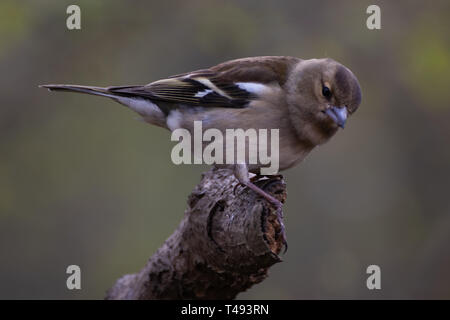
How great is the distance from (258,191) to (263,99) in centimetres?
90

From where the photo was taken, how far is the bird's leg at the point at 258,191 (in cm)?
427

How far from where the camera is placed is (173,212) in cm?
888

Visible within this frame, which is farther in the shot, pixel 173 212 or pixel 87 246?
pixel 173 212

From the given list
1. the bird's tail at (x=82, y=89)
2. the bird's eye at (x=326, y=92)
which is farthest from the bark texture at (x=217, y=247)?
the bird's tail at (x=82, y=89)

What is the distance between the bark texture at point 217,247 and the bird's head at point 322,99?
19.0 inches

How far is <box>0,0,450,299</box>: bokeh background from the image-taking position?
6840 millimetres

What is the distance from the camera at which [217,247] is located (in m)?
4.64

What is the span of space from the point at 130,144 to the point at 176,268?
3696 mm

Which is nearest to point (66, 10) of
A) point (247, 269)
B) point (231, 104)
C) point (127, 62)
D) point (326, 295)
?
point (127, 62)

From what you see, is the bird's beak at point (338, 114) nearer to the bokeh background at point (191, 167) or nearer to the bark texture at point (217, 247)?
the bark texture at point (217, 247)

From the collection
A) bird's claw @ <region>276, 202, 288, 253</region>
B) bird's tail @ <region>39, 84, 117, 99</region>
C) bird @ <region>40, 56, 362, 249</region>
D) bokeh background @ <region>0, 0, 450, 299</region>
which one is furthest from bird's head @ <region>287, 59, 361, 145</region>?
bokeh background @ <region>0, 0, 450, 299</region>

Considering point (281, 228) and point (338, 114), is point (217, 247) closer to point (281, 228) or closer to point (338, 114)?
point (281, 228)

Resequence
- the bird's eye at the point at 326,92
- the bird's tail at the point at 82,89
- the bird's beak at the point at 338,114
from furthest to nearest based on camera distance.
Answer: the bird's tail at the point at 82,89 → the bird's eye at the point at 326,92 → the bird's beak at the point at 338,114

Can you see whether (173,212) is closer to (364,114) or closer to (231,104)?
(364,114)
